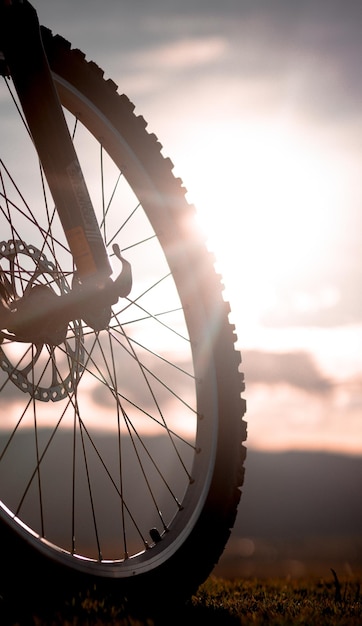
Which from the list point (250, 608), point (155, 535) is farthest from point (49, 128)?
point (250, 608)

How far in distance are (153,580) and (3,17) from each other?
2.70 meters

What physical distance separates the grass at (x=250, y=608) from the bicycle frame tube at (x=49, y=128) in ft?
4.72

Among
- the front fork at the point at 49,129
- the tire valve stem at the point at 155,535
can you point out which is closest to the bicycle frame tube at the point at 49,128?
the front fork at the point at 49,129

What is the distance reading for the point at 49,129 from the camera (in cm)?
391

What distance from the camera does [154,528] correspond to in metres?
4.39

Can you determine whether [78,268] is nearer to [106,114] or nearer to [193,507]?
[106,114]

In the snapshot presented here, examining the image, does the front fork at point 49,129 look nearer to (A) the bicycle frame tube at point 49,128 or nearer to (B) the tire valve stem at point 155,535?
(A) the bicycle frame tube at point 49,128

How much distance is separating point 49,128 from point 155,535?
2090mm

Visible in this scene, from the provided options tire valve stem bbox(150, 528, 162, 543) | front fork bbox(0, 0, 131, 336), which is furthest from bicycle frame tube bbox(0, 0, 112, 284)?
tire valve stem bbox(150, 528, 162, 543)

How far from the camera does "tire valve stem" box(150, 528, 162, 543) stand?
4.33m

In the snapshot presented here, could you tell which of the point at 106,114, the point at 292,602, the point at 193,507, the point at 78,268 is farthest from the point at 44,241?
the point at 292,602

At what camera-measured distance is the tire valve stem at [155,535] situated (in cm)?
433

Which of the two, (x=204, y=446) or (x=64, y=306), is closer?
(x=64, y=306)

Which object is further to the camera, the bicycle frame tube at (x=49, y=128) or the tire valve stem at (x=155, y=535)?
the tire valve stem at (x=155, y=535)
